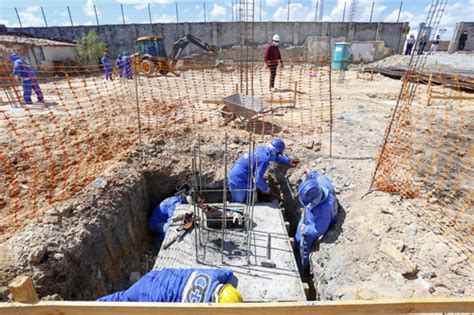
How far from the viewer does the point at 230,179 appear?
5.13 m

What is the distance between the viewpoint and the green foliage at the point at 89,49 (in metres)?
21.6

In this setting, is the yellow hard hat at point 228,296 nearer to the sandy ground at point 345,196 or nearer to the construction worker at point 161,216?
the sandy ground at point 345,196

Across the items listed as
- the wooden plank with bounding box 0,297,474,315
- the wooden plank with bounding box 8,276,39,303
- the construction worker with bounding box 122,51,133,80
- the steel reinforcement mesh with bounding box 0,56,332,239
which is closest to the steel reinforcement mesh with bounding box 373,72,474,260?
the steel reinforcement mesh with bounding box 0,56,332,239

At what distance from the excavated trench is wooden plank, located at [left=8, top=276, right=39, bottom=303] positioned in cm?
146

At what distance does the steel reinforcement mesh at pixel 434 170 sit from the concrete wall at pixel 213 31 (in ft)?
70.3

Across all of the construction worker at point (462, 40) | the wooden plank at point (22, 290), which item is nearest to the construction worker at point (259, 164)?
the wooden plank at point (22, 290)

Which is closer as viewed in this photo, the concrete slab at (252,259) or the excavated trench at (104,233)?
the excavated trench at (104,233)

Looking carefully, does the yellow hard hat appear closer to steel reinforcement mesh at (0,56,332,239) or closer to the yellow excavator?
steel reinforcement mesh at (0,56,332,239)

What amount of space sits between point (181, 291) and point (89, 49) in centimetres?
2435

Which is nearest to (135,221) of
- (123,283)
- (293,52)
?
(123,283)

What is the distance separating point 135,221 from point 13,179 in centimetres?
206

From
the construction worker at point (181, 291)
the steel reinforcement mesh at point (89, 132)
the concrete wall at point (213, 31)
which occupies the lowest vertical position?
the construction worker at point (181, 291)

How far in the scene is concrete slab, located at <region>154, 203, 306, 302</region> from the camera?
341cm

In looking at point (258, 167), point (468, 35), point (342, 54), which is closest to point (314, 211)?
point (258, 167)
